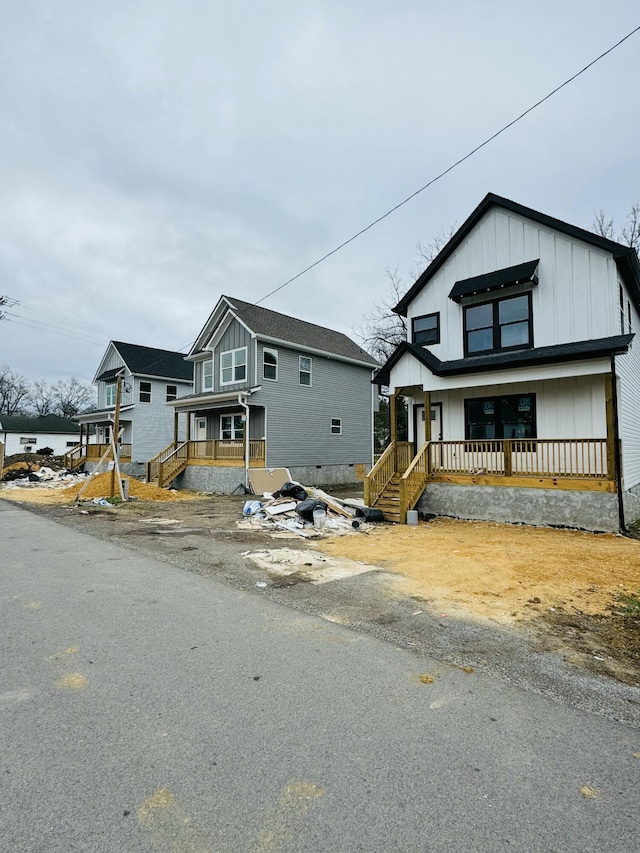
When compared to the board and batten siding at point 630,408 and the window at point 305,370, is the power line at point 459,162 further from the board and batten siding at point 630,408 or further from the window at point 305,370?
the window at point 305,370

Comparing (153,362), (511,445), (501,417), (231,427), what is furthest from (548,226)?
(153,362)

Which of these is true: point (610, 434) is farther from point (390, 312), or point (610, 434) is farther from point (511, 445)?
point (390, 312)

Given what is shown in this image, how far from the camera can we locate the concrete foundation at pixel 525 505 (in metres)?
10.6

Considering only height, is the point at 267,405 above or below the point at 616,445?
above

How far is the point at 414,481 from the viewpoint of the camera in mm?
12789

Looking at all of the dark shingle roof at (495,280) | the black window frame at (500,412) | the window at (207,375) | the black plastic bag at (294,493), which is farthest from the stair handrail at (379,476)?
the window at (207,375)

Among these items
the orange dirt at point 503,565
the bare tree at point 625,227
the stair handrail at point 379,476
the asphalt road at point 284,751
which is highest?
the bare tree at point 625,227

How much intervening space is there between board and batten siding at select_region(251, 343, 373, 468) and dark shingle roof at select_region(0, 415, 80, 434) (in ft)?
113

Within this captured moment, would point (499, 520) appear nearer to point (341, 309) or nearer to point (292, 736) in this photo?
point (292, 736)

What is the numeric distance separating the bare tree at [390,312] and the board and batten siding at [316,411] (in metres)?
6.37

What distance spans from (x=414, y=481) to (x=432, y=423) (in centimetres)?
323

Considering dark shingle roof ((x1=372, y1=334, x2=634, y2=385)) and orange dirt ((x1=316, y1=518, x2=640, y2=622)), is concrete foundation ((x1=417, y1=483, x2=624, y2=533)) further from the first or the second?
dark shingle roof ((x1=372, y1=334, x2=634, y2=385))

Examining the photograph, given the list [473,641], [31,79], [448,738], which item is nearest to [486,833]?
[448,738]

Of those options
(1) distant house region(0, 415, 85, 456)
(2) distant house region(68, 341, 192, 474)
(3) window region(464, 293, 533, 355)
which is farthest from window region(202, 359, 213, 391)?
(1) distant house region(0, 415, 85, 456)
